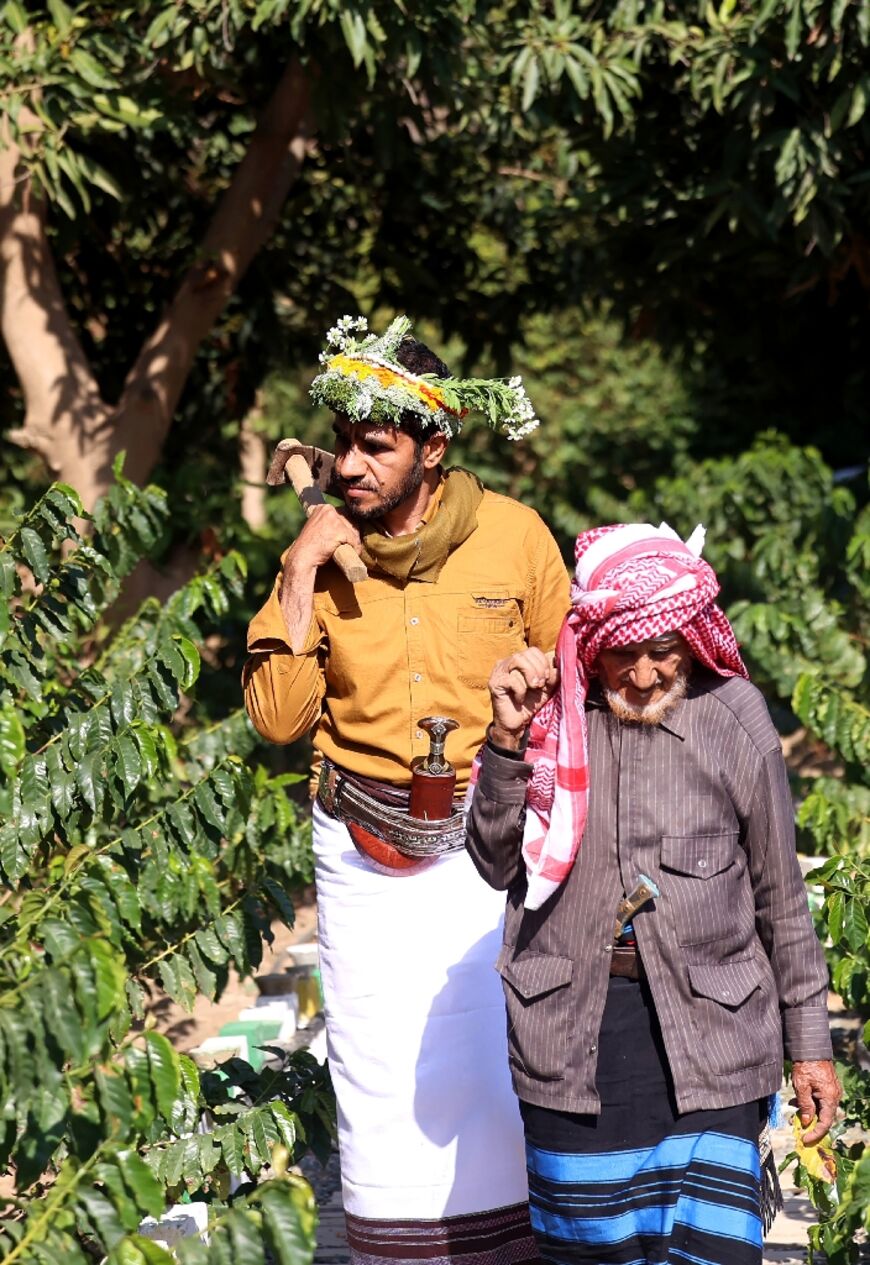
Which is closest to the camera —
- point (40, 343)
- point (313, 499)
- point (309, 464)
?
point (313, 499)

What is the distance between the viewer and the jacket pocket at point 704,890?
10.2 ft

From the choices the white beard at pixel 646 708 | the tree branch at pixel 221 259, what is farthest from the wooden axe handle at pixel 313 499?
the tree branch at pixel 221 259

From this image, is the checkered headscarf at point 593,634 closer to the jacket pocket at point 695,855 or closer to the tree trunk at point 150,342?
the jacket pocket at point 695,855

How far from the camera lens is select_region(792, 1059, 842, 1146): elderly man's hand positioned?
10.6 ft

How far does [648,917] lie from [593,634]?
0.48 metres

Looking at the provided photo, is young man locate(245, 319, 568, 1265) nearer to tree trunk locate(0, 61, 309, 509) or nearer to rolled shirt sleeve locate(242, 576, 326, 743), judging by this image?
rolled shirt sleeve locate(242, 576, 326, 743)

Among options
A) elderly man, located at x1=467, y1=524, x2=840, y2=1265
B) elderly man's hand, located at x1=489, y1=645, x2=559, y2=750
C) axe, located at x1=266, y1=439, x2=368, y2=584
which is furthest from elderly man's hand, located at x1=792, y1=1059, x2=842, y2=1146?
axe, located at x1=266, y1=439, x2=368, y2=584

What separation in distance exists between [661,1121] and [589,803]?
0.54 m

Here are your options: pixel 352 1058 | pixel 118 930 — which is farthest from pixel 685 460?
pixel 118 930

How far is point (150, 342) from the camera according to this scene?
27.4 ft

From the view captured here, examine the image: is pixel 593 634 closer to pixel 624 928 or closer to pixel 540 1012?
pixel 624 928

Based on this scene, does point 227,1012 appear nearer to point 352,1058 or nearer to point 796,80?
point 352,1058

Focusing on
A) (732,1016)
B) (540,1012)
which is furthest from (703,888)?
(540,1012)

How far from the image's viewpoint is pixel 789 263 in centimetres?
867
